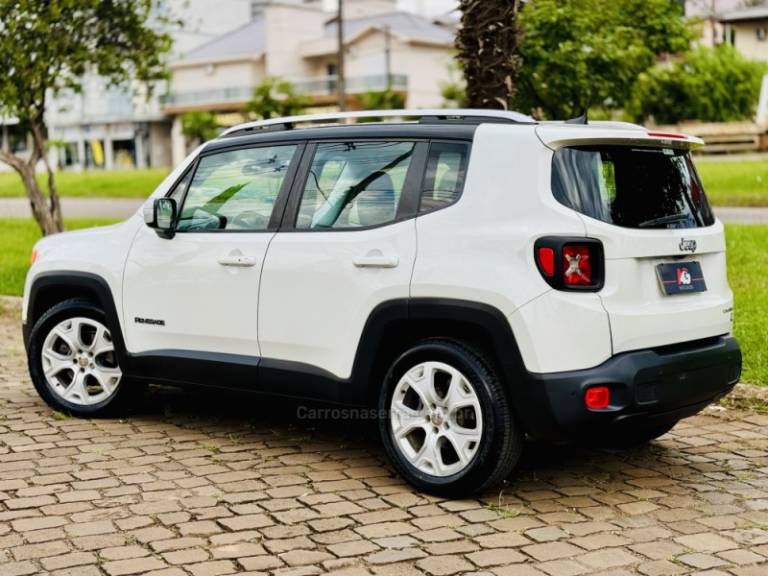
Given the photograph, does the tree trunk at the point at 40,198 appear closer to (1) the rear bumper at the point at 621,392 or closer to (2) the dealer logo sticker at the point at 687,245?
(2) the dealer logo sticker at the point at 687,245

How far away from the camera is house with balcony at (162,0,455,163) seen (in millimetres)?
68000

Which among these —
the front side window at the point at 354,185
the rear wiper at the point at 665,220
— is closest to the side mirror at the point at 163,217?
the front side window at the point at 354,185

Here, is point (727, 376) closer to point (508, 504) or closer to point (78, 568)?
point (508, 504)

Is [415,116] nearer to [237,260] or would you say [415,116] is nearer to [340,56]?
[237,260]

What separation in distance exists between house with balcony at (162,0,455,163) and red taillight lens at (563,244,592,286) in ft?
194

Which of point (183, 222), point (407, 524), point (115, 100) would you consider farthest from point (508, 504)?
point (115, 100)

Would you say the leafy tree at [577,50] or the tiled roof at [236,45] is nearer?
the leafy tree at [577,50]

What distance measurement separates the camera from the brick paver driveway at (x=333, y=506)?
452 cm

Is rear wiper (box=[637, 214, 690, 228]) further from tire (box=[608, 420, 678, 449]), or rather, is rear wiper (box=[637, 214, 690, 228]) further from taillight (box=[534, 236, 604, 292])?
tire (box=[608, 420, 678, 449])

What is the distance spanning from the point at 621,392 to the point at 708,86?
45.2m

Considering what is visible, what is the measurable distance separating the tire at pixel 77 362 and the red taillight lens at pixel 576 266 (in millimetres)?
3002

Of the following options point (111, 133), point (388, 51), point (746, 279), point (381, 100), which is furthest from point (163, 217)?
point (111, 133)

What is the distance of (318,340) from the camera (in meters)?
5.70

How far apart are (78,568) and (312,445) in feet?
6.80
